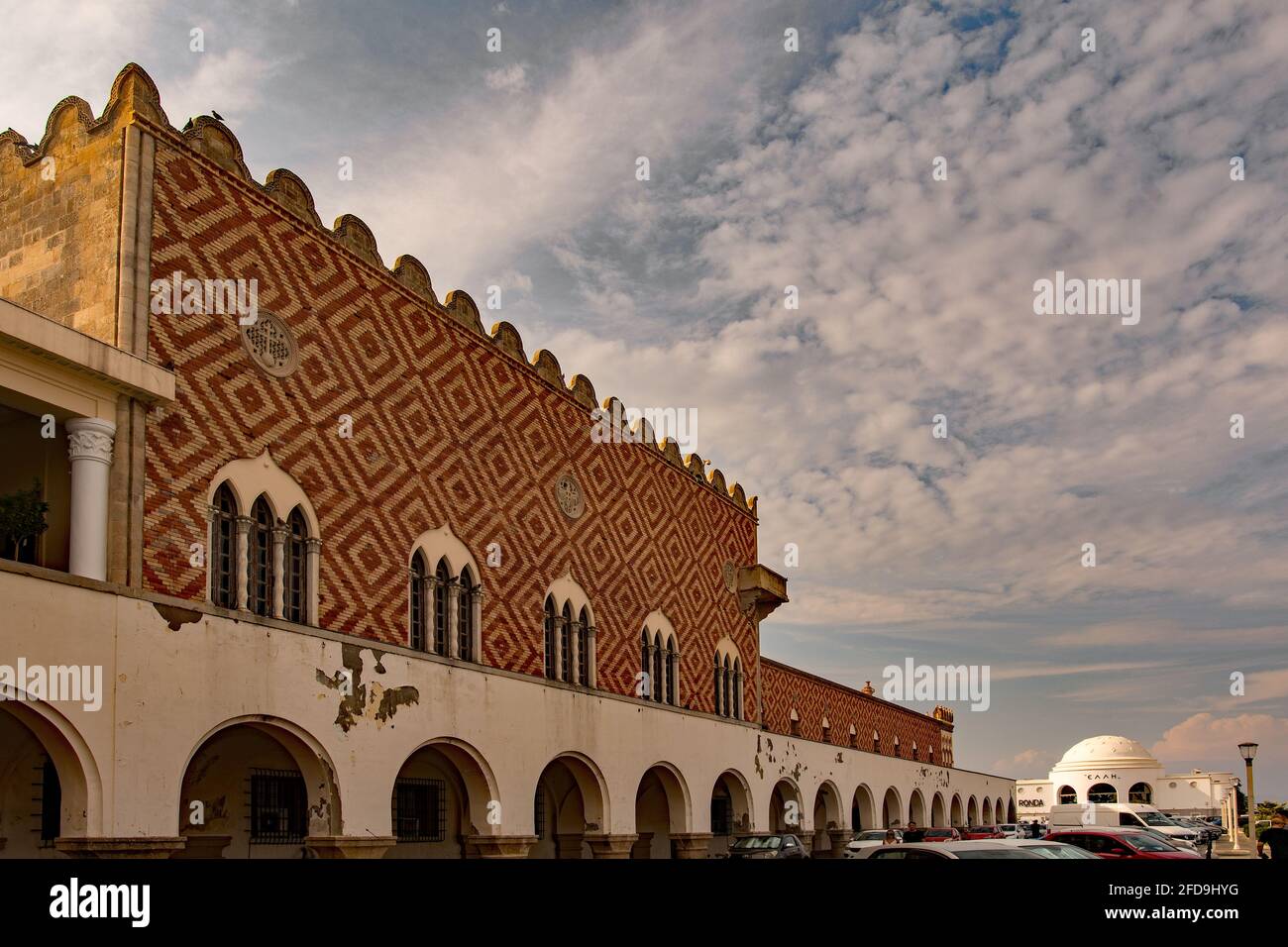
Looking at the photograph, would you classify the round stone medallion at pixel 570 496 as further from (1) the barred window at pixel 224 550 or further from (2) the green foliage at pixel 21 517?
(2) the green foliage at pixel 21 517

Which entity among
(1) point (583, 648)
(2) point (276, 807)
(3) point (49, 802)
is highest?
(1) point (583, 648)

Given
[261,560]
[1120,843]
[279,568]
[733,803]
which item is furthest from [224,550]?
[733,803]

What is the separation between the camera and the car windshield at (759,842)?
2434 centimetres

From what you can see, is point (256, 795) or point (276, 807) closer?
point (256, 795)

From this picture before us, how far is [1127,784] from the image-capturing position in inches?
3499

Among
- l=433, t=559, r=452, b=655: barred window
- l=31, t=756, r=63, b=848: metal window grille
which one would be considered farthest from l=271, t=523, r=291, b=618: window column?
l=31, t=756, r=63, b=848: metal window grille

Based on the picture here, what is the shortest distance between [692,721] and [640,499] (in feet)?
15.9

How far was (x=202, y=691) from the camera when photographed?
13.4 m

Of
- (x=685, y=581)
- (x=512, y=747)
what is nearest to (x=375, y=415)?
(x=512, y=747)

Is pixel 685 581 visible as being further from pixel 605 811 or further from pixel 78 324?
pixel 78 324

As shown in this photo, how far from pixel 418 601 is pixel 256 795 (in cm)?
358

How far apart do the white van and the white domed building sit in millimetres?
11928

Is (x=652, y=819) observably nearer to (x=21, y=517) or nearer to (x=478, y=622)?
(x=478, y=622)
